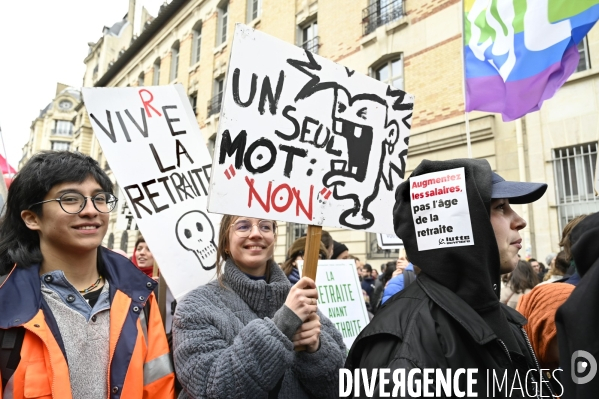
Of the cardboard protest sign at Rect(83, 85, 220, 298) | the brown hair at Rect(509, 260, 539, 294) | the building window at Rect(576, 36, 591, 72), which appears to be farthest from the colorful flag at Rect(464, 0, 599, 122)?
the building window at Rect(576, 36, 591, 72)

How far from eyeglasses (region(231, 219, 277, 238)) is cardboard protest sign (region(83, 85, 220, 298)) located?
69cm

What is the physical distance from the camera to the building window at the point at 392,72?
10766 millimetres

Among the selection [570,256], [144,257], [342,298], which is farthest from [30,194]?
[570,256]

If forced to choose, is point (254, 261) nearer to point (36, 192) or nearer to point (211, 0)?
point (36, 192)

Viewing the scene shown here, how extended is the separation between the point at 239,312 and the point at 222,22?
1893 cm

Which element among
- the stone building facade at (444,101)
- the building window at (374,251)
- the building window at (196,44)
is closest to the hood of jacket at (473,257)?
the stone building facade at (444,101)

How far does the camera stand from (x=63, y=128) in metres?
56.2

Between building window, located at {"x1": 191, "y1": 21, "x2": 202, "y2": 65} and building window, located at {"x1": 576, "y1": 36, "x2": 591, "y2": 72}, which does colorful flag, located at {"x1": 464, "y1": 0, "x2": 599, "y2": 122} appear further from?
building window, located at {"x1": 191, "y1": 21, "x2": 202, "y2": 65}

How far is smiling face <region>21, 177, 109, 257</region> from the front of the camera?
5.62 ft

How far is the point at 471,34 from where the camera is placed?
4449 mm

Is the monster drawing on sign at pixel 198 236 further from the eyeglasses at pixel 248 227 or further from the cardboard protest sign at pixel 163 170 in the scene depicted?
the eyeglasses at pixel 248 227

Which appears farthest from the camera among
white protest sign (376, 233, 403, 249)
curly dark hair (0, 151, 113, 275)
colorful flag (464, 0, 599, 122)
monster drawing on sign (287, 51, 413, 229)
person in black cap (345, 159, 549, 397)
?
white protest sign (376, 233, 403, 249)

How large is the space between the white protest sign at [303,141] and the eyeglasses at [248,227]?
0.20m

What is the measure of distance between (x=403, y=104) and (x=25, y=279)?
2.00 m
